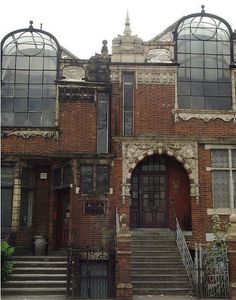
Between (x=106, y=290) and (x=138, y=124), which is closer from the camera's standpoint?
(x=106, y=290)

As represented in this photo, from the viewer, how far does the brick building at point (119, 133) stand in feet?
55.6

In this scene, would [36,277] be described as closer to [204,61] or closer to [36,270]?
[36,270]

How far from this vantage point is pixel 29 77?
760 inches

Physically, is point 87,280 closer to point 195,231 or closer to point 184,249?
point 184,249

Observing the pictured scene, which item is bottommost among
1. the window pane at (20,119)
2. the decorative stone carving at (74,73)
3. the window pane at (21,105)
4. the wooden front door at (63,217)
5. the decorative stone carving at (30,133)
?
the wooden front door at (63,217)

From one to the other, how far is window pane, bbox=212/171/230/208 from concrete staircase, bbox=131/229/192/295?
217cm

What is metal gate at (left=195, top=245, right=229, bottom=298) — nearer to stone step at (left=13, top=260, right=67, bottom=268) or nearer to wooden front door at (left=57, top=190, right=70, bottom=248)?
stone step at (left=13, top=260, right=67, bottom=268)

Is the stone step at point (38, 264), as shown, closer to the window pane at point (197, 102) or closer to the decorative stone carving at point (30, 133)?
the decorative stone carving at point (30, 133)

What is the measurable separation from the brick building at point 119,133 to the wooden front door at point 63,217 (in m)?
0.04

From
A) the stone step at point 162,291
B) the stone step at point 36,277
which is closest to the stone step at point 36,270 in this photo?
the stone step at point 36,277

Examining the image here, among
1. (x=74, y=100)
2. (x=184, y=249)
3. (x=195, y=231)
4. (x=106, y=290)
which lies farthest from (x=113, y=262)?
(x=74, y=100)

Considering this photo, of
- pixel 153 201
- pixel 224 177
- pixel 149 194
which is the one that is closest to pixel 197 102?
pixel 224 177

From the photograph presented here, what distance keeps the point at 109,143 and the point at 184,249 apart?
18.1 feet

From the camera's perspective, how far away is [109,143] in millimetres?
18344
